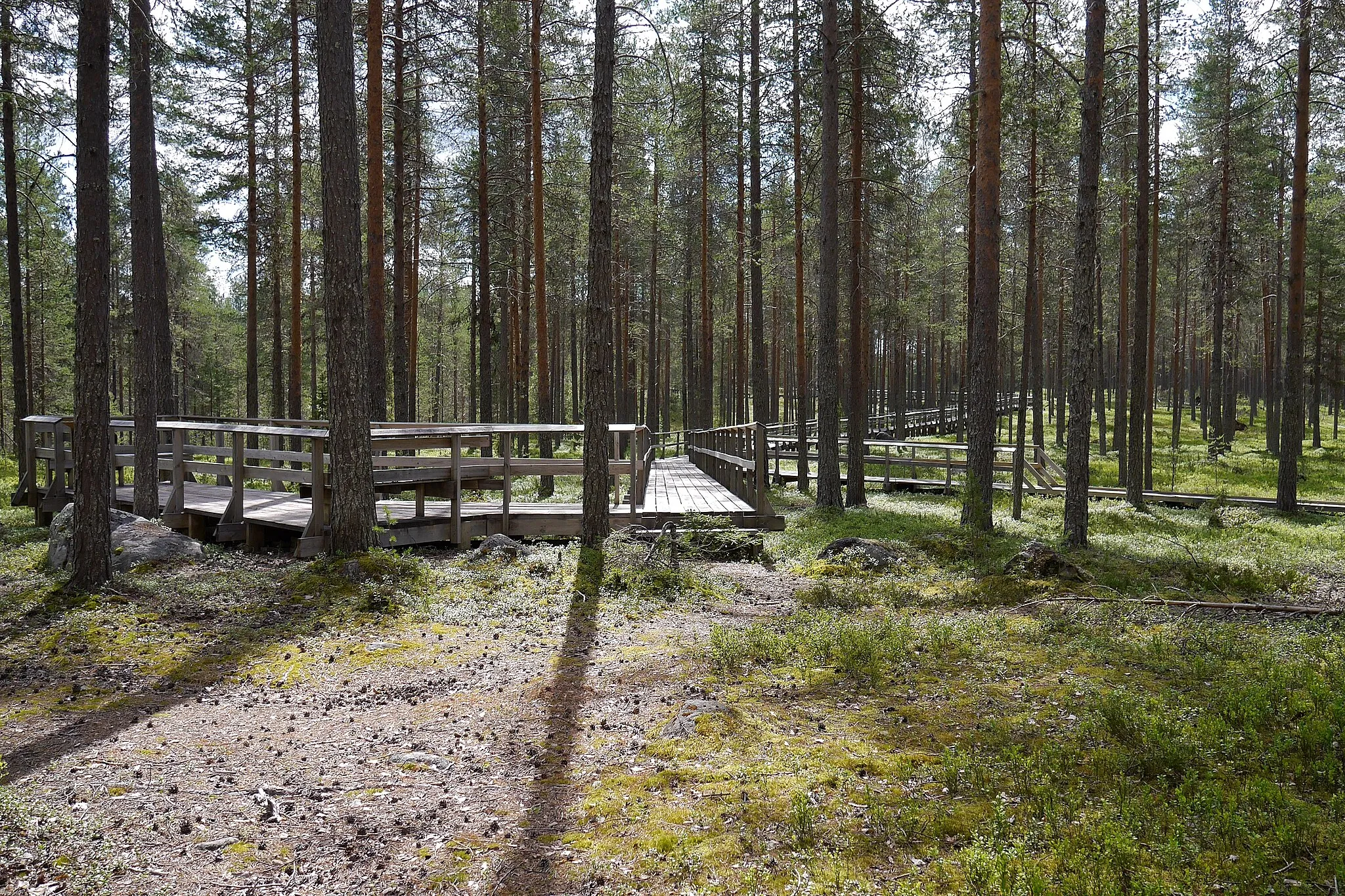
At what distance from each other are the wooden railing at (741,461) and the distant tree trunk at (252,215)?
12550mm

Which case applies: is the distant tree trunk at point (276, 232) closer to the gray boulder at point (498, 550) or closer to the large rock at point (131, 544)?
the large rock at point (131, 544)

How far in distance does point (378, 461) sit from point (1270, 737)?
987 centimetres

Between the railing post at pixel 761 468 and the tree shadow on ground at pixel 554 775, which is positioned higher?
the railing post at pixel 761 468

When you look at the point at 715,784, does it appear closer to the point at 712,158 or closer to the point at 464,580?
the point at 464,580

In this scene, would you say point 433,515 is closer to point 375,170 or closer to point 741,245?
point 375,170

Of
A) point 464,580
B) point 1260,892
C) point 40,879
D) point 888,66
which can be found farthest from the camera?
point 888,66

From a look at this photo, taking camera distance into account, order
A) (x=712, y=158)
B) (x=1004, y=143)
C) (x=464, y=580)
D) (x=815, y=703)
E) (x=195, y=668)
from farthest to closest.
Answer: (x=712, y=158)
(x=1004, y=143)
(x=464, y=580)
(x=195, y=668)
(x=815, y=703)

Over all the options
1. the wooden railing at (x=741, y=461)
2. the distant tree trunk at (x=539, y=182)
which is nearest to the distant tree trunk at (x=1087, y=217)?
the wooden railing at (x=741, y=461)

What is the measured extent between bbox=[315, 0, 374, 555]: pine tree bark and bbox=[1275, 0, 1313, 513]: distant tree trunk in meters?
17.0

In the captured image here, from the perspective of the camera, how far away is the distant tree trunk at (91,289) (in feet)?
→ 23.6

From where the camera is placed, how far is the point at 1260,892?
8.84ft

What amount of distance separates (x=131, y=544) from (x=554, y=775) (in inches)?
Result: 308

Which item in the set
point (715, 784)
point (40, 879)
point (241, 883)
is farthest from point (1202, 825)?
point (40, 879)

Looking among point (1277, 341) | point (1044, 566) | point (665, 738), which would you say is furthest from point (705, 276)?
point (1277, 341)
